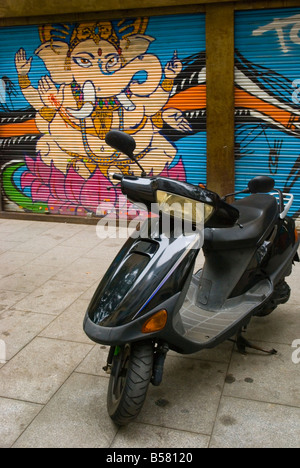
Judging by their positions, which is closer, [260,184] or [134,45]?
[260,184]

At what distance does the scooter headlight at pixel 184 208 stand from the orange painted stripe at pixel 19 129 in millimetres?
5306

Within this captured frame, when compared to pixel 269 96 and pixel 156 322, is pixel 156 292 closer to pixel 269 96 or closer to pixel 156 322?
pixel 156 322

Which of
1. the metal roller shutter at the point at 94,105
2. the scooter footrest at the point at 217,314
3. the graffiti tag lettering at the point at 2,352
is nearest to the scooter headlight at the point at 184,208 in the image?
the scooter footrest at the point at 217,314

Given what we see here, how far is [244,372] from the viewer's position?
11.2ft

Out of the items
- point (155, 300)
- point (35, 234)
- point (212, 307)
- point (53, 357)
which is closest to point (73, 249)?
point (35, 234)

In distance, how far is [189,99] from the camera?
674 centimetres

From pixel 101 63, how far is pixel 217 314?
482cm

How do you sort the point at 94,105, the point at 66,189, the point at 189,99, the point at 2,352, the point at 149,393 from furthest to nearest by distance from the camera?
the point at 66,189 < the point at 94,105 < the point at 189,99 < the point at 2,352 < the point at 149,393

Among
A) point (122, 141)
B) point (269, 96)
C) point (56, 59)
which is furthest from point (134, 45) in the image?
point (122, 141)

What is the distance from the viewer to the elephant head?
6.82m

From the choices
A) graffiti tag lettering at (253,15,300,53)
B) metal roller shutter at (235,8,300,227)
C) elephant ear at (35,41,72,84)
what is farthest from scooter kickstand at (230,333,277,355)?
elephant ear at (35,41,72,84)
